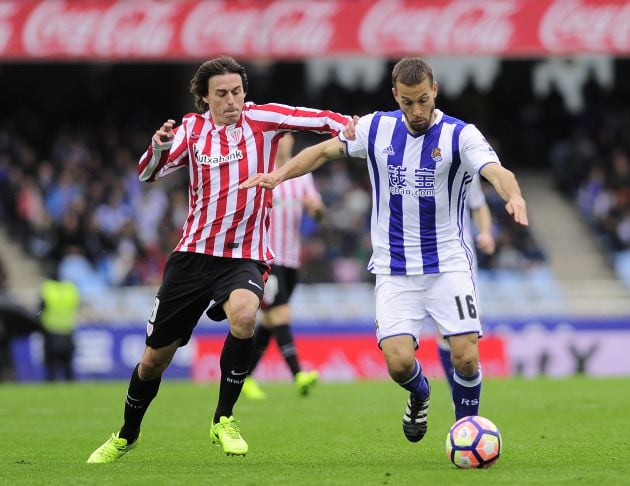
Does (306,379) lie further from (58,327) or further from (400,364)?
(58,327)

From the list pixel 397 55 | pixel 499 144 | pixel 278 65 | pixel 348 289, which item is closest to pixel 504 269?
pixel 348 289

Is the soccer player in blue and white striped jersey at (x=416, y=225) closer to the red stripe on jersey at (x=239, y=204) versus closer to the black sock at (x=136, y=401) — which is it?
the red stripe on jersey at (x=239, y=204)

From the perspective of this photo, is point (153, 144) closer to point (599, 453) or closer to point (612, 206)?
point (599, 453)

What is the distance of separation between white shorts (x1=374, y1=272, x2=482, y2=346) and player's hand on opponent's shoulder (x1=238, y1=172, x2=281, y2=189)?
90cm

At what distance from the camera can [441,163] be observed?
7379 millimetres

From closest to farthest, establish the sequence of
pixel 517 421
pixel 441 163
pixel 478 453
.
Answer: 1. pixel 478 453
2. pixel 441 163
3. pixel 517 421

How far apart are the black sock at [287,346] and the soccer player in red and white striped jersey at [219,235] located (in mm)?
4970

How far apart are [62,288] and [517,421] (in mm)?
9829

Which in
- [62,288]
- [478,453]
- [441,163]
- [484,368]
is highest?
[441,163]

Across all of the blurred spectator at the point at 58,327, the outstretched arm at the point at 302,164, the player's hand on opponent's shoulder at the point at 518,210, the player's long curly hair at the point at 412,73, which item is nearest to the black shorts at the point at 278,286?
the outstretched arm at the point at 302,164

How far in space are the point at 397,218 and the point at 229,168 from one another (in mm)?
1067

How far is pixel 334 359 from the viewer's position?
18297 millimetres

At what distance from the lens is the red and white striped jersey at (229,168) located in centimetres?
776

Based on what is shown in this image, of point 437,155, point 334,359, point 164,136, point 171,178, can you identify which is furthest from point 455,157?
point 171,178
